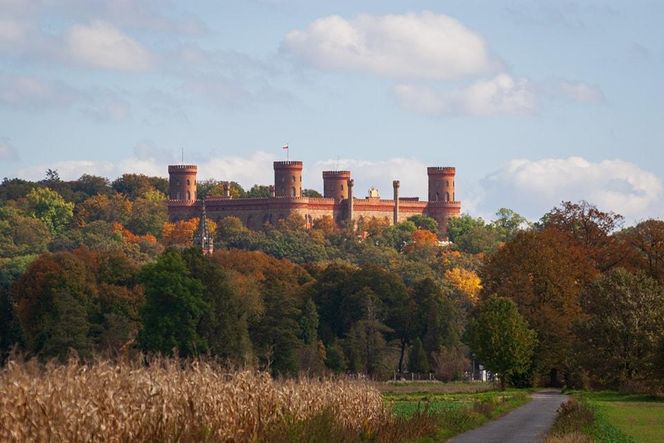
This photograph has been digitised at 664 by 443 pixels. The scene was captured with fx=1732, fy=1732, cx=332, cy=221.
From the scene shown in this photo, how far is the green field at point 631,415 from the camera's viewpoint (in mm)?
40156

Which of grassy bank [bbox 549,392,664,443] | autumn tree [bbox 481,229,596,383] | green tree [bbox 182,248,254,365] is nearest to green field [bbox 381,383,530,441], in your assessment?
grassy bank [bbox 549,392,664,443]

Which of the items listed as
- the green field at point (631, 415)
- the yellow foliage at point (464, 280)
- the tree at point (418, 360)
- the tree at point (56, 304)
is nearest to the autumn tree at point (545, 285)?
the green field at point (631, 415)

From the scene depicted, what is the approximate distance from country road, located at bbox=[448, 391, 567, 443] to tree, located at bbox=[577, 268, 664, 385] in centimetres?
1375

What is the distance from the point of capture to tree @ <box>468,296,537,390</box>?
76688mm

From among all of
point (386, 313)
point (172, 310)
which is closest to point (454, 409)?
point (172, 310)

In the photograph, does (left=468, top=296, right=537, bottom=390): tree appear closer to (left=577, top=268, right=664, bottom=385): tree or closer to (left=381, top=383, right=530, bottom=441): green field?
(left=577, top=268, right=664, bottom=385): tree

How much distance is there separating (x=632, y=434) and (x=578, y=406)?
25.2 ft

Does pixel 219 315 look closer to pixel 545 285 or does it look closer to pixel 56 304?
pixel 56 304

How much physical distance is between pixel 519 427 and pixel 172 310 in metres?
45.1

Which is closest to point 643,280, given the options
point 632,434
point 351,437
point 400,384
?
point 400,384

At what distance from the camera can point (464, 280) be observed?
170 meters

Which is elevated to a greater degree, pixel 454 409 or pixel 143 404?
pixel 143 404

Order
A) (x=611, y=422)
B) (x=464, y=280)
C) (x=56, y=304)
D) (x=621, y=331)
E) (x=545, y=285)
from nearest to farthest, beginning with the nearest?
(x=611, y=422), (x=621, y=331), (x=545, y=285), (x=56, y=304), (x=464, y=280)

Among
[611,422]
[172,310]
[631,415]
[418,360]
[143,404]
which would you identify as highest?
[172,310]
